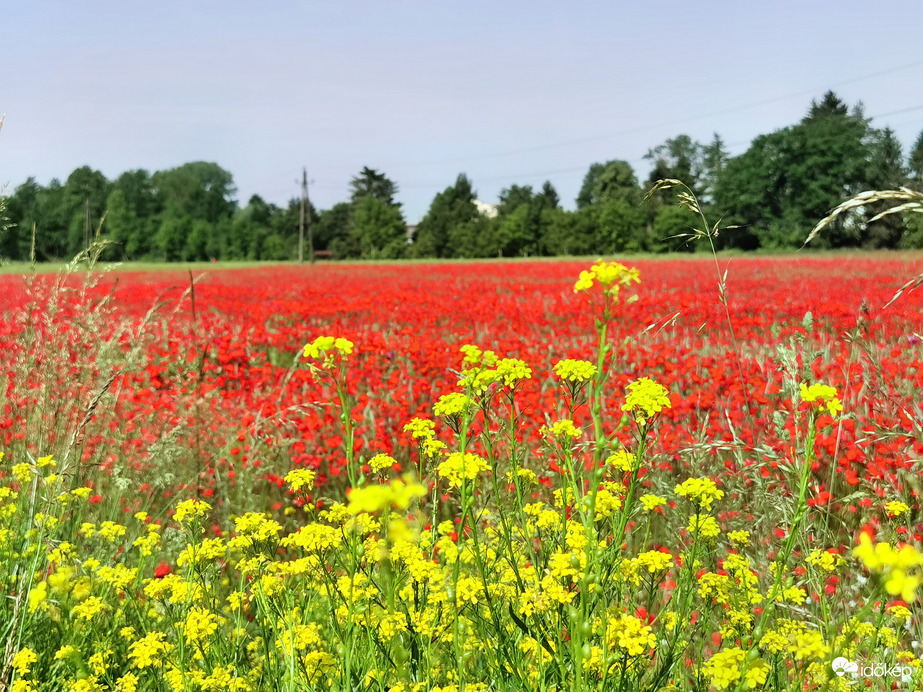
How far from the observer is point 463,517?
122 centimetres

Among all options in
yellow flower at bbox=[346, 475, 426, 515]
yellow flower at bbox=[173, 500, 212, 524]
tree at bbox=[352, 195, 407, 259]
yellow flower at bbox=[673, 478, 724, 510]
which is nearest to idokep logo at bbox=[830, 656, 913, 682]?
yellow flower at bbox=[673, 478, 724, 510]

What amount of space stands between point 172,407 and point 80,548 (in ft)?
5.45

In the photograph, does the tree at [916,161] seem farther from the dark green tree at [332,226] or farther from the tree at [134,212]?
the tree at [134,212]

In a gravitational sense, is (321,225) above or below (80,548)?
above

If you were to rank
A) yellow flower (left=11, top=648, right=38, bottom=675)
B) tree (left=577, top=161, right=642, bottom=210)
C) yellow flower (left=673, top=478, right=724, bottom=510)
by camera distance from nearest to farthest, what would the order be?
1. yellow flower (left=673, top=478, right=724, bottom=510)
2. yellow flower (left=11, top=648, right=38, bottom=675)
3. tree (left=577, top=161, right=642, bottom=210)

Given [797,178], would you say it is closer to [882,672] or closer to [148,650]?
[882,672]

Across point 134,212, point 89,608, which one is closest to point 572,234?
point 134,212

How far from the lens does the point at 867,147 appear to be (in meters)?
53.6

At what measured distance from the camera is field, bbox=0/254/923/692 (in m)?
1.24

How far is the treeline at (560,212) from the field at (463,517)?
38.9 metres

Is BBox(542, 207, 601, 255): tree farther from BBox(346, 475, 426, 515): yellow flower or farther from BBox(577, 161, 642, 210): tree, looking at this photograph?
BBox(346, 475, 426, 515): yellow flower

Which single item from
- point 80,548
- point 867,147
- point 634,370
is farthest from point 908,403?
point 867,147

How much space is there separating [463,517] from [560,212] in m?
62.5

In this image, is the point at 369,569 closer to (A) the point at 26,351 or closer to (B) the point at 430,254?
(A) the point at 26,351
